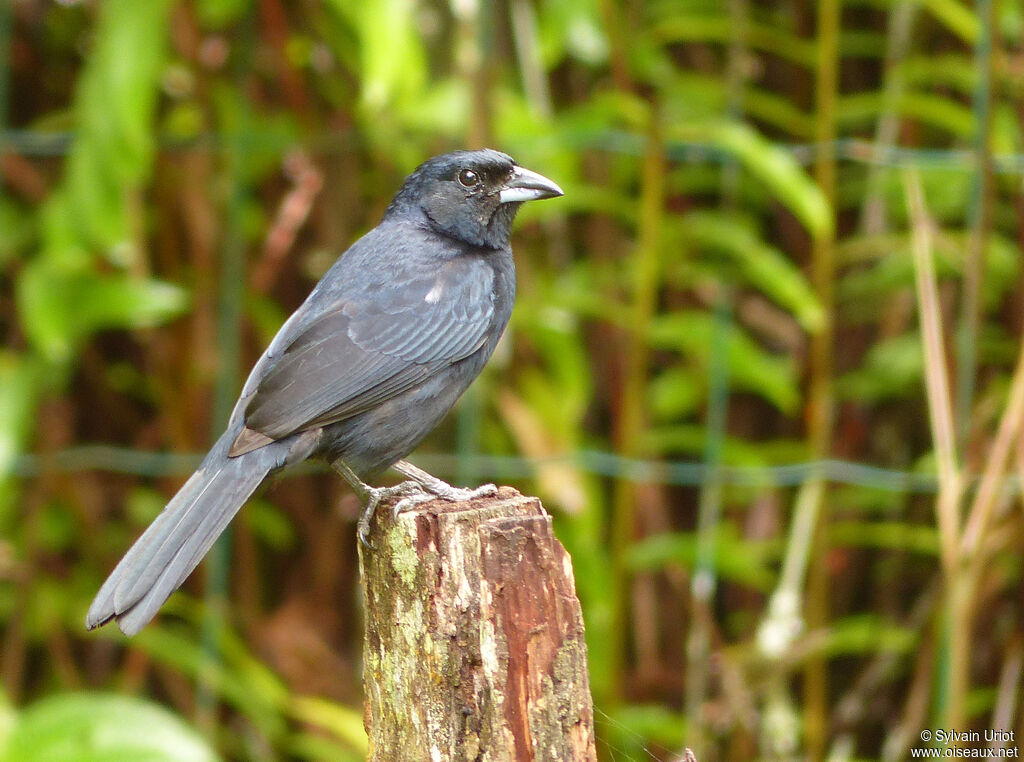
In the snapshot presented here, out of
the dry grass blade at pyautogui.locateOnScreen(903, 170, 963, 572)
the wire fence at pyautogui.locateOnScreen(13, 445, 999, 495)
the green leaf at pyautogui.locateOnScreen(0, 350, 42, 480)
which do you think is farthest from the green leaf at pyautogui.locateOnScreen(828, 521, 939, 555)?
the green leaf at pyautogui.locateOnScreen(0, 350, 42, 480)

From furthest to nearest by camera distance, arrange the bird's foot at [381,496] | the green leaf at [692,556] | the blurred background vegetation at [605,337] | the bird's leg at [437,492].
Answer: the green leaf at [692,556]
the blurred background vegetation at [605,337]
the bird's foot at [381,496]
the bird's leg at [437,492]

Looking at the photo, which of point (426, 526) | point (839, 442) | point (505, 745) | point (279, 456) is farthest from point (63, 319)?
point (839, 442)

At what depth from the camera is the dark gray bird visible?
9.41 ft

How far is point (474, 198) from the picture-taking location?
142 inches

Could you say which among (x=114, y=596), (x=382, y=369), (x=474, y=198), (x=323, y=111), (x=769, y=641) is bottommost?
(x=769, y=641)


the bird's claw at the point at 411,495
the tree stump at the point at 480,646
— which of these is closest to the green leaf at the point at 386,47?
the bird's claw at the point at 411,495

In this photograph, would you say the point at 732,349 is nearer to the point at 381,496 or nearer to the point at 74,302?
the point at 381,496

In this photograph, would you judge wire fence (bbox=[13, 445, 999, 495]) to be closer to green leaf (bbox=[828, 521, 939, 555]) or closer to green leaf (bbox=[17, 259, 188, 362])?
green leaf (bbox=[828, 521, 939, 555])

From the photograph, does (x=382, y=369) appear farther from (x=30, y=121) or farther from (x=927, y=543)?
(x=30, y=121)

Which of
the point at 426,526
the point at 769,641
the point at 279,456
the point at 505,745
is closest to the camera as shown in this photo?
the point at 505,745

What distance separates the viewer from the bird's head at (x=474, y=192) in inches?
140

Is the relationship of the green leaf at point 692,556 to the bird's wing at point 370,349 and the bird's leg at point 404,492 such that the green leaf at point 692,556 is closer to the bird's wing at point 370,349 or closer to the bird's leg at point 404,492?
the bird's leg at point 404,492

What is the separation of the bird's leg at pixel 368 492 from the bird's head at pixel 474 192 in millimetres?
785

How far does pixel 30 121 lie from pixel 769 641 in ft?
10.7
